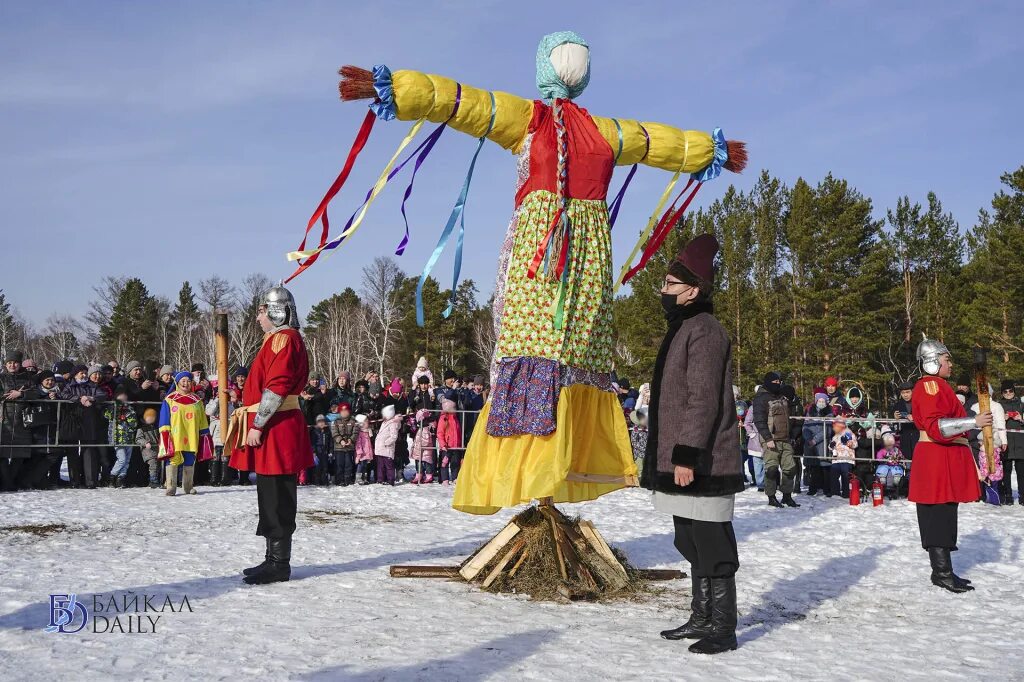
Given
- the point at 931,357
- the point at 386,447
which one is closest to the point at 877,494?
the point at 931,357

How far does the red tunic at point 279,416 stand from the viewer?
5.89 m

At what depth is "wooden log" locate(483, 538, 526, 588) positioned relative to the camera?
18.3 feet

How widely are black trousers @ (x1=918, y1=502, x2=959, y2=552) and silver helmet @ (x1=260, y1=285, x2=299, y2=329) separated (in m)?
4.77

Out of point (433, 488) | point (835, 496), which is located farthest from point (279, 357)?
point (835, 496)

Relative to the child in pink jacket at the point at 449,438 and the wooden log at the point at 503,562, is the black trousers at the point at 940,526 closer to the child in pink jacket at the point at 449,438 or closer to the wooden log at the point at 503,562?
the wooden log at the point at 503,562

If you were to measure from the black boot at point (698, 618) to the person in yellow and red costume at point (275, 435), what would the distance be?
8.73ft

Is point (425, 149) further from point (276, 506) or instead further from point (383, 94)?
point (276, 506)

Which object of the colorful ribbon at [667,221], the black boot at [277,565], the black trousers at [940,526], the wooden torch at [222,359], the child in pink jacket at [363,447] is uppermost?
the colorful ribbon at [667,221]

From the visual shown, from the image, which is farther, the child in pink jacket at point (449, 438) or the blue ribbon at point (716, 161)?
the child in pink jacket at point (449, 438)

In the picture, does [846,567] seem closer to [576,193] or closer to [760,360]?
[576,193]

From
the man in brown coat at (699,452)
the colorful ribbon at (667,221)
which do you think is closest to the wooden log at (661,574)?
the man in brown coat at (699,452)

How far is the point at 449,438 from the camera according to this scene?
13852mm

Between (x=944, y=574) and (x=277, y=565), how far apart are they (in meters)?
4.65

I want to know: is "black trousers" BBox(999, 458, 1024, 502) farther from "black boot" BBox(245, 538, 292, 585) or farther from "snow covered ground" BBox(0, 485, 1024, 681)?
"black boot" BBox(245, 538, 292, 585)
